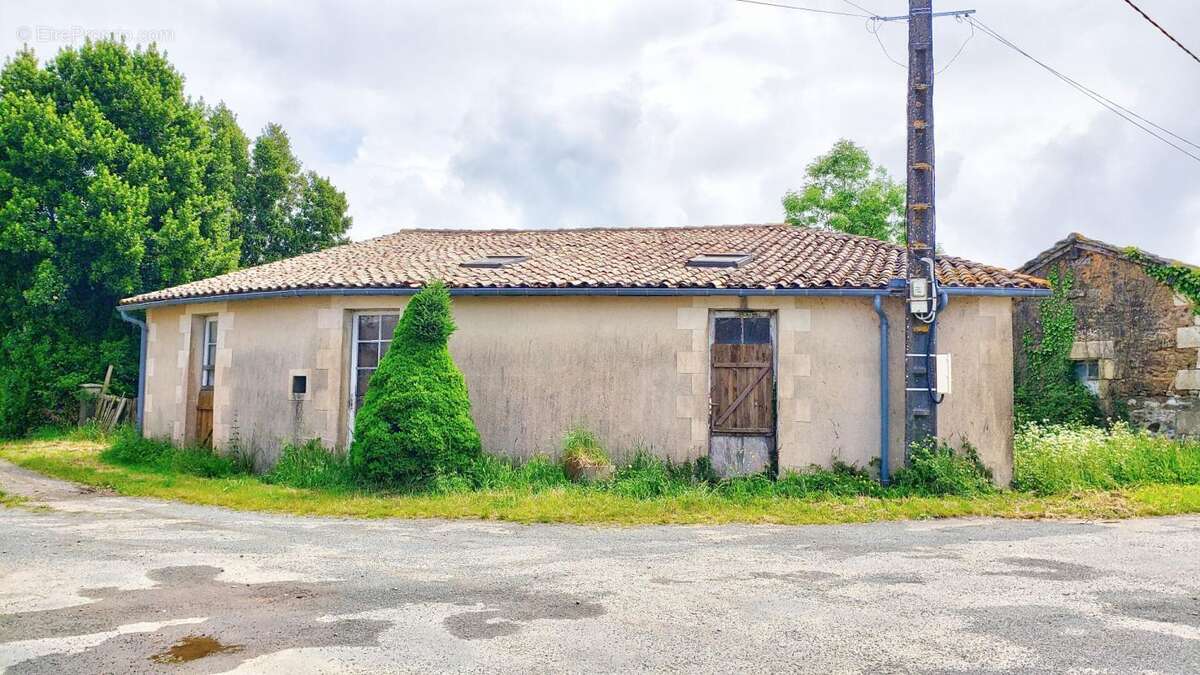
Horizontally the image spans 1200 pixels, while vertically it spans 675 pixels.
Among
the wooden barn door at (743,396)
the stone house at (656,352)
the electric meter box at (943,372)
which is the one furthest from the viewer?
the wooden barn door at (743,396)

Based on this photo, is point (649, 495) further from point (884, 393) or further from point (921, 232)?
point (921, 232)

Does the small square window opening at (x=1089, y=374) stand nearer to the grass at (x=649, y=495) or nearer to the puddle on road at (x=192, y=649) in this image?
the grass at (x=649, y=495)

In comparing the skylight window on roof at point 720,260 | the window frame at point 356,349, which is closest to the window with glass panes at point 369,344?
the window frame at point 356,349

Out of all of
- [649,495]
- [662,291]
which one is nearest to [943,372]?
[662,291]

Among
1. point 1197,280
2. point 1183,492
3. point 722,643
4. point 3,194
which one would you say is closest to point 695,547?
point 722,643

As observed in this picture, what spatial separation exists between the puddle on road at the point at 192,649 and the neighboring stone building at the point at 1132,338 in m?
13.9

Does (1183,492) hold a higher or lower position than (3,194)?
lower

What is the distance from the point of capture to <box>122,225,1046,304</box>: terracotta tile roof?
35.0ft

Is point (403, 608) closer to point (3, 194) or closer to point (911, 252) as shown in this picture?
point (911, 252)

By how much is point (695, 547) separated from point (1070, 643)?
10.5 feet

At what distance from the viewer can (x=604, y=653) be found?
14.0 ft

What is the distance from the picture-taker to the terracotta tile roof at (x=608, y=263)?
1068 cm

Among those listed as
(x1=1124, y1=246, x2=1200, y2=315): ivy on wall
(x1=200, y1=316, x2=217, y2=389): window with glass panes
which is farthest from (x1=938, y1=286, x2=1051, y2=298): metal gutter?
(x1=200, y1=316, x2=217, y2=389): window with glass panes

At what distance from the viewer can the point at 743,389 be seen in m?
10.9
